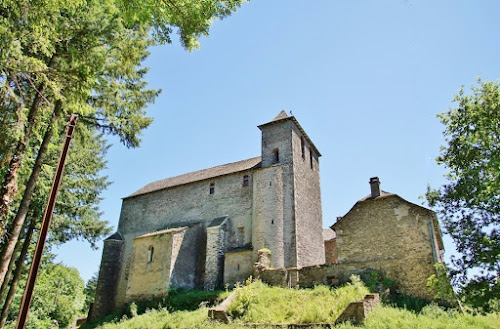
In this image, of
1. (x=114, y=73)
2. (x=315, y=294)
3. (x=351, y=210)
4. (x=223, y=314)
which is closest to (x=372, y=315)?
(x=315, y=294)

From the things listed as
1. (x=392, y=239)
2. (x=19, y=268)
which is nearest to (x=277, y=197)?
(x=392, y=239)

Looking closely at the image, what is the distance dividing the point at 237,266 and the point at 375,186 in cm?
976

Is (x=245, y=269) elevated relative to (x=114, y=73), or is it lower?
lower

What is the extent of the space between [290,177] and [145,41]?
1580 centimetres

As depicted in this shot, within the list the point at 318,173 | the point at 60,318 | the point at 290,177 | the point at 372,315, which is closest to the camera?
the point at 372,315

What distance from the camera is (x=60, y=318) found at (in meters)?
37.5

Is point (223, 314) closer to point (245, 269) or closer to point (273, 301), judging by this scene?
point (273, 301)

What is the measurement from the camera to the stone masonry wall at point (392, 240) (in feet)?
58.7

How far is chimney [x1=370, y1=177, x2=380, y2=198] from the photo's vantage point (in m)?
21.2

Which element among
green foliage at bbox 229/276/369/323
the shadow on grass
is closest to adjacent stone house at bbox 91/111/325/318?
the shadow on grass

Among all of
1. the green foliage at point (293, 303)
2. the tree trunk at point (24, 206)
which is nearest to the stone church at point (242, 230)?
the green foliage at point (293, 303)

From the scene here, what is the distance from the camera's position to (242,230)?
25.8 metres

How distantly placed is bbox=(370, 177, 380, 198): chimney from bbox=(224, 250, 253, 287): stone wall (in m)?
8.38

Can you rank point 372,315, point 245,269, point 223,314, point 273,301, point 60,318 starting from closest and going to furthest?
point 372,315
point 223,314
point 273,301
point 245,269
point 60,318
